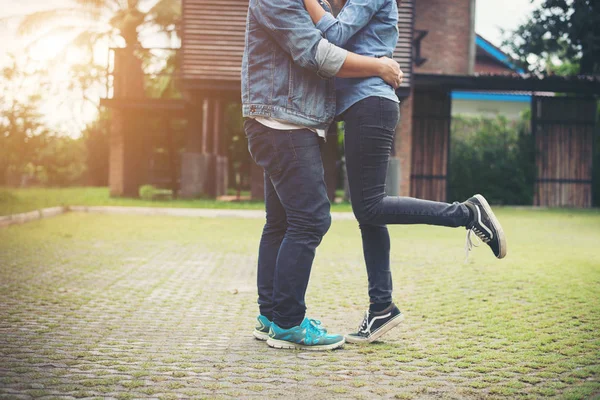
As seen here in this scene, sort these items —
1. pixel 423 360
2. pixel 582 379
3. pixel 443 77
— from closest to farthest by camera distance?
pixel 582 379 < pixel 423 360 < pixel 443 77

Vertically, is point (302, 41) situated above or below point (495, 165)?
above

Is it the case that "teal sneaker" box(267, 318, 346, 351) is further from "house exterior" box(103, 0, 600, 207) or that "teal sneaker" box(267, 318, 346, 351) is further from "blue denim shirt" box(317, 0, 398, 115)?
"house exterior" box(103, 0, 600, 207)

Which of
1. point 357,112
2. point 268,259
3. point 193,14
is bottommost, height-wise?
point 268,259

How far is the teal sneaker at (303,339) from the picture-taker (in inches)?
142

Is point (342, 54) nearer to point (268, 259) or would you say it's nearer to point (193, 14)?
point (268, 259)

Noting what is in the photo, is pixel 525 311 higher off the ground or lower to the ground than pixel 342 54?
lower

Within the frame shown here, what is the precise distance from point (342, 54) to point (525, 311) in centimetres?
223

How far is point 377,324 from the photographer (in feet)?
12.3

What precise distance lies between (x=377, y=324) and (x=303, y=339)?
0.42m

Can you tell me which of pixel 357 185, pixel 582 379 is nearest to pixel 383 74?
pixel 357 185

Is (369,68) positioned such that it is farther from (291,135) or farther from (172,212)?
(172,212)

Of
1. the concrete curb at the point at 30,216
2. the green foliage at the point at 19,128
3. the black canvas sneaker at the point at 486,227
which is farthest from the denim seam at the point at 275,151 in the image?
the green foliage at the point at 19,128

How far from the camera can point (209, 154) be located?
19625mm

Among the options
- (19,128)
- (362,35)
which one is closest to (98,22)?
(19,128)
